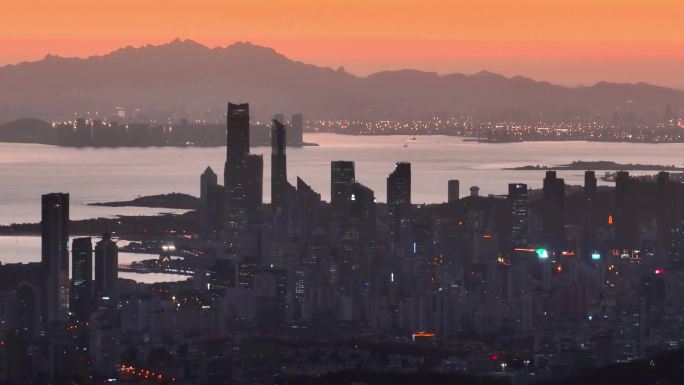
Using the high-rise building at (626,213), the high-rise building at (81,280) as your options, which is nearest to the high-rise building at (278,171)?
the high-rise building at (626,213)

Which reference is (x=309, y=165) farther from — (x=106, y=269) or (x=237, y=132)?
(x=106, y=269)

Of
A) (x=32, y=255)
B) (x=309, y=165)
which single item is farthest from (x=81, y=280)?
(x=309, y=165)

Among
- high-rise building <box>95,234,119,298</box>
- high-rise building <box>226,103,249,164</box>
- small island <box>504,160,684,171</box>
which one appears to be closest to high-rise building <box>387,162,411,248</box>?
high-rise building <box>226,103,249,164</box>

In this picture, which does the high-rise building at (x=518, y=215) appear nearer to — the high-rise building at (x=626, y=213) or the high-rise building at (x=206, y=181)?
the high-rise building at (x=626, y=213)

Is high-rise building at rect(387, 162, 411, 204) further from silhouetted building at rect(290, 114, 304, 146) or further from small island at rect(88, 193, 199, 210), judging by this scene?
silhouetted building at rect(290, 114, 304, 146)

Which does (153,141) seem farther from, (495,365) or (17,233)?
(495,365)

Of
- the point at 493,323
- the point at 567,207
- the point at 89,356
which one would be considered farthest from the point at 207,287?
the point at 567,207
